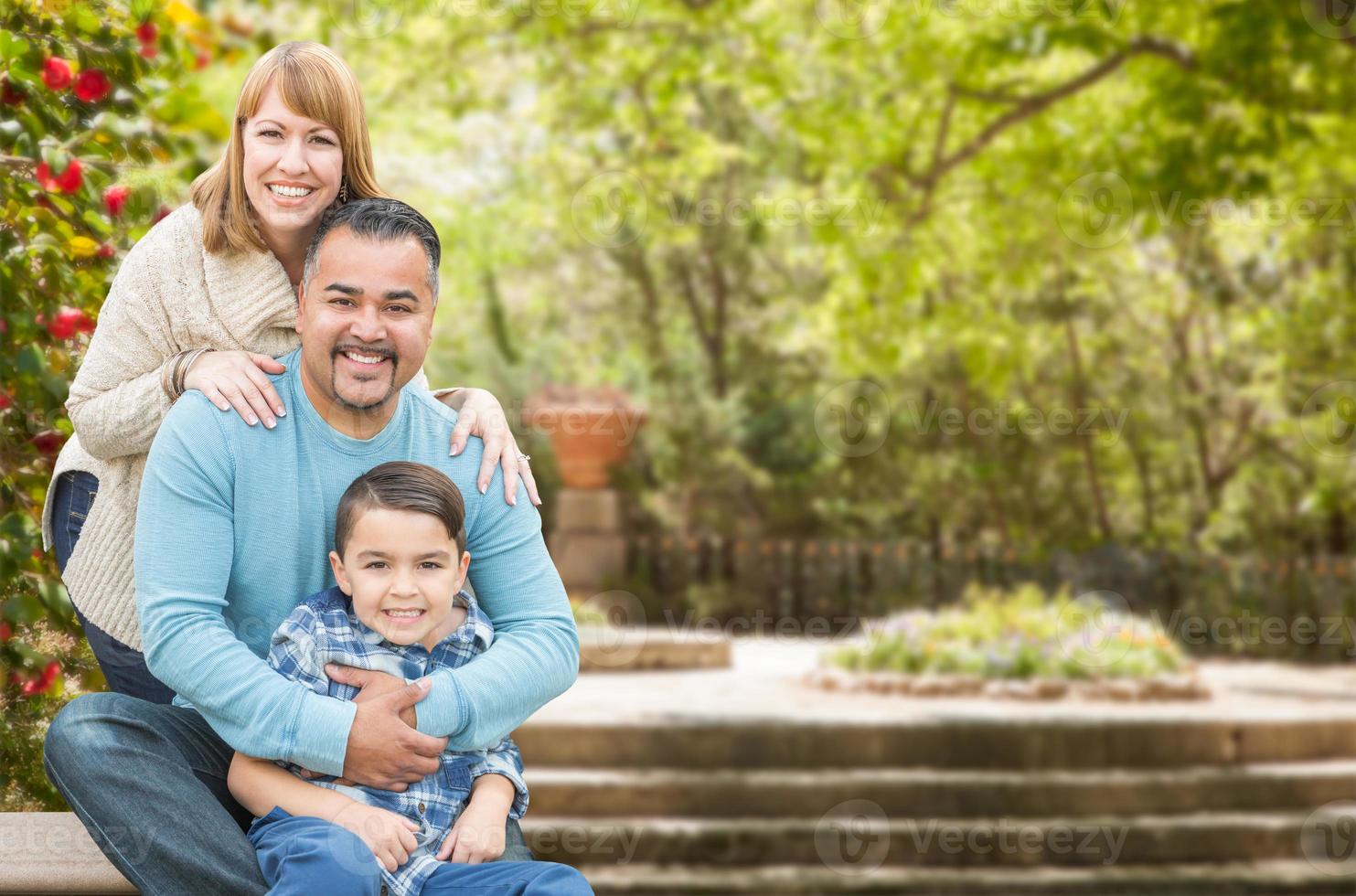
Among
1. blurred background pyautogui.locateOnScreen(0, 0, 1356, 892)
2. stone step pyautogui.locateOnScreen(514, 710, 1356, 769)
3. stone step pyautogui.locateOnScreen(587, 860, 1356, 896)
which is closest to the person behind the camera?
blurred background pyautogui.locateOnScreen(0, 0, 1356, 892)

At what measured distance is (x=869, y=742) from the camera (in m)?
7.29

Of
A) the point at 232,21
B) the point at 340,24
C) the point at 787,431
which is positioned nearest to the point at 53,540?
the point at 232,21

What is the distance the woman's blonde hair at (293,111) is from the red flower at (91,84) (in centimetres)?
80

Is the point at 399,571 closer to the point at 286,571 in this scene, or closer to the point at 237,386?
the point at 286,571

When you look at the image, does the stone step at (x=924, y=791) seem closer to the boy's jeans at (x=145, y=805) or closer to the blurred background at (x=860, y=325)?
the blurred background at (x=860, y=325)

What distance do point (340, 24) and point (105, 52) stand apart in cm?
625

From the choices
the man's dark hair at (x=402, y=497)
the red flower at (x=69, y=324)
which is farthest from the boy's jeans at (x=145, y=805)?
the red flower at (x=69, y=324)

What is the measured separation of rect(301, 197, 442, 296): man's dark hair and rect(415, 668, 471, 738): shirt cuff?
0.62 meters

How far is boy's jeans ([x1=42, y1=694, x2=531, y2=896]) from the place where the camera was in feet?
6.79

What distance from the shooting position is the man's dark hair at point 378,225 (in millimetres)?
2195

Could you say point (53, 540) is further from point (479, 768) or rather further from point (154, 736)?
point (479, 768)

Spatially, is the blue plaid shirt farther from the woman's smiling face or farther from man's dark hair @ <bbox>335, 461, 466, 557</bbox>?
the woman's smiling face

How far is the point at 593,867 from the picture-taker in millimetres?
6441

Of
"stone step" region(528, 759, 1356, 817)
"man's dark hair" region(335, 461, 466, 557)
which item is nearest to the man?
"man's dark hair" region(335, 461, 466, 557)
